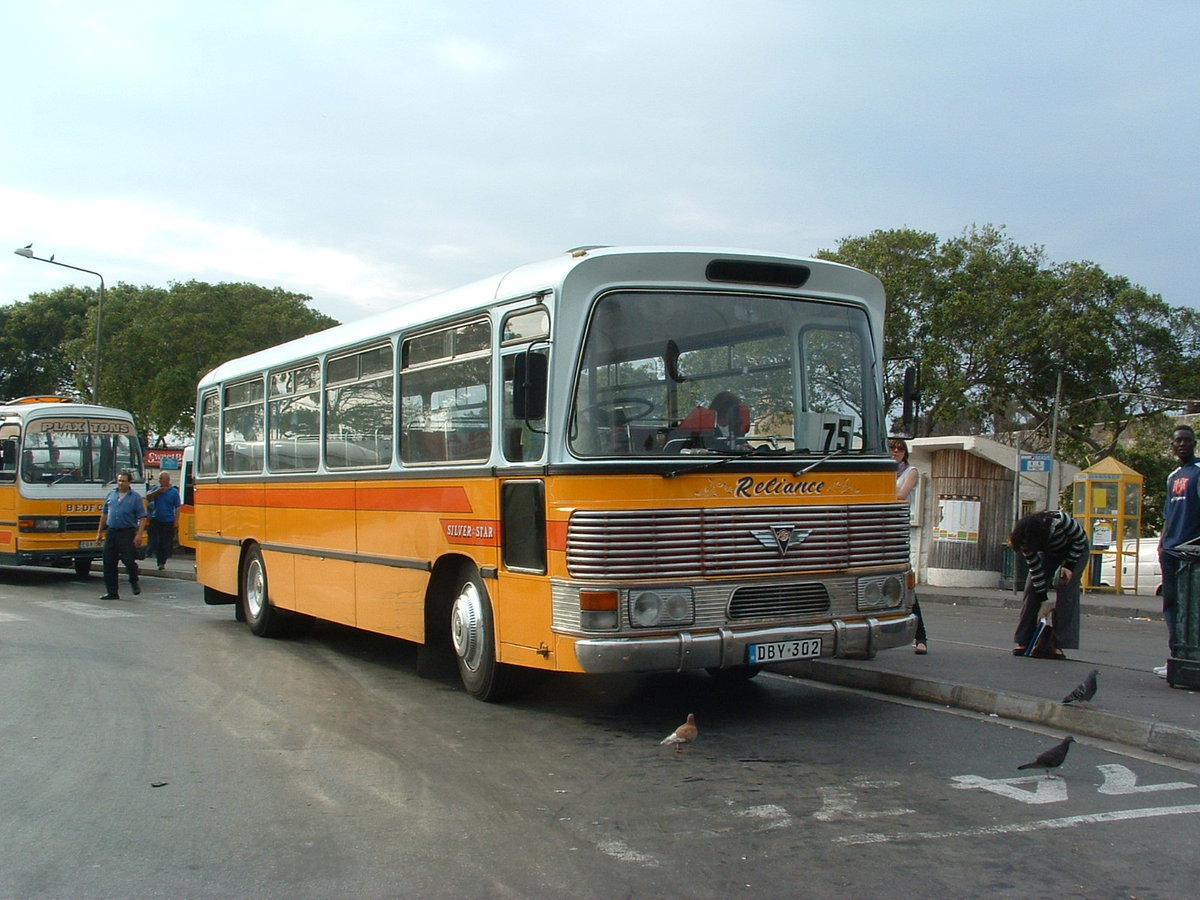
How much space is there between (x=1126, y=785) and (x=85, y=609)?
1381 centimetres

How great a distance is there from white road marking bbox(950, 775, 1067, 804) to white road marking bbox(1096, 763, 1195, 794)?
0.22 meters

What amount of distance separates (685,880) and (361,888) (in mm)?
1245

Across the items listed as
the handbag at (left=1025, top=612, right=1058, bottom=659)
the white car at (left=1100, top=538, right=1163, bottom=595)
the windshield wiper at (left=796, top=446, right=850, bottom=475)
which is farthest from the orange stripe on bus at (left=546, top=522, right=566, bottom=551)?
the white car at (left=1100, top=538, right=1163, bottom=595)

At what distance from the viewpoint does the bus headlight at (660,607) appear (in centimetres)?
696

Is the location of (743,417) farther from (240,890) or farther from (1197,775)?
(240,890)

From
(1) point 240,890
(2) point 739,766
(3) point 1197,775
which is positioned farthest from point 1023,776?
(1) point 240,890

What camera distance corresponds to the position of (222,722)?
26.1 ft

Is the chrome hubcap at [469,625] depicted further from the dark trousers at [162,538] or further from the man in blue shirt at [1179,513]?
the dark trousers at [162,538]

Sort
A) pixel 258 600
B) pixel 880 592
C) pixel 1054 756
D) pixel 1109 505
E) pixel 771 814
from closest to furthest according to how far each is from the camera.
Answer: pixel 771 814
pixel 1054 756
pixel 880 592
pixel 258 600
pixel 1109 505

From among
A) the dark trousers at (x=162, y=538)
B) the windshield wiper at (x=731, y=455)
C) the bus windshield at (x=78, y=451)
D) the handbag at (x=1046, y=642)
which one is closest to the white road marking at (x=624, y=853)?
the windshield wiper at (x=731, y=455)

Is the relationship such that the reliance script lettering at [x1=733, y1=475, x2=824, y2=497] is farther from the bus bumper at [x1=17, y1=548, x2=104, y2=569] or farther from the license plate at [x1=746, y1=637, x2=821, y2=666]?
the bus bumper at [x1=17, y1=548, x2=104, y2=569]

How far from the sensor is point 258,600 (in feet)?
42.0

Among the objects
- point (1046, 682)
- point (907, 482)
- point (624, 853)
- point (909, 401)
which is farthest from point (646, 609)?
point (907, 482)

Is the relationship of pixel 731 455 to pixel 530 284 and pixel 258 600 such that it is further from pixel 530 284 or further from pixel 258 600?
pixel 258 600
